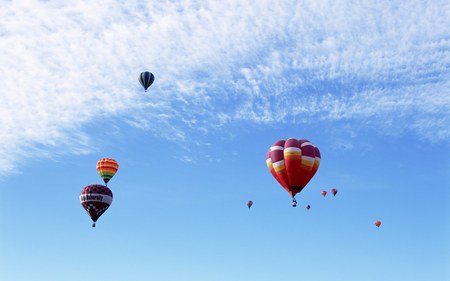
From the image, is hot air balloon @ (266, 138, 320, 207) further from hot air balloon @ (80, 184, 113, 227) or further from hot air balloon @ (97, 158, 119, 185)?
hot air balloon @ (97, 158, 119, 185)

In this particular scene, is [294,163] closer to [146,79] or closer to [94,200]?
[146,79]

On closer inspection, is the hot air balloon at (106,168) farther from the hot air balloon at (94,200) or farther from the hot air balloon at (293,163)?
the hot air balloon at (293,163)

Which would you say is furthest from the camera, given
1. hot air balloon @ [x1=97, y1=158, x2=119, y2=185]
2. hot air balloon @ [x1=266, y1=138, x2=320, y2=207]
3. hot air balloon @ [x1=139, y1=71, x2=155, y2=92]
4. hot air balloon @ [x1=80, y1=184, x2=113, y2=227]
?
hot air balloon @ [x1=97, y1=158, x2=119, y2=185]

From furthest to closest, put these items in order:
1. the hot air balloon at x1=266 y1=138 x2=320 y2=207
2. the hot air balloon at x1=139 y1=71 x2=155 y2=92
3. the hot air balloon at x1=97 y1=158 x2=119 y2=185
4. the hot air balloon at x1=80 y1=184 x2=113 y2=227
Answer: the hot air balloon at x1=97 y1=158 x2=119 y2=185, the hot air balloon at x1=139 y1=71 x2=155 y2=92, the hot air balloon at x1=80 y1=184 x2=113 y2=227, the hot air balloon at x1=266 y1=138 x2=320 y2=207

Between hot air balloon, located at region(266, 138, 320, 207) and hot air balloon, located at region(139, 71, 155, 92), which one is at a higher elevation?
hot air balloon, located at region(139, 71, 155, 92)

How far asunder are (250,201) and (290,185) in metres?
30.4

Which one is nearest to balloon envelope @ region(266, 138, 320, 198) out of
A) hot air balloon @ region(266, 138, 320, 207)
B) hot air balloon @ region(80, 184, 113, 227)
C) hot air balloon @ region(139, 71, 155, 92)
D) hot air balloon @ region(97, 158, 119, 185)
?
hot air balloon @ region(266, 138, 320, 207)

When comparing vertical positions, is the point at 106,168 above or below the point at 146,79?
below

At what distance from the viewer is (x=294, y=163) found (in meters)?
49.4

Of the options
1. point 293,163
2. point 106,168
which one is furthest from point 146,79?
point 293,163

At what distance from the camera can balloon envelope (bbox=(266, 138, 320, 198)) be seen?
162 ft

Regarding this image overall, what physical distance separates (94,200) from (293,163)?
2210cm

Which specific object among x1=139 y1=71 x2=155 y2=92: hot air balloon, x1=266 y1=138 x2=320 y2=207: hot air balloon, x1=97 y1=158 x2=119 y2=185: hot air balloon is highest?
x1=139 y1=71 x2=155 y2=92: hot air balloon

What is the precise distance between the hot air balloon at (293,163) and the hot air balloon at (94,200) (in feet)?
62.6
